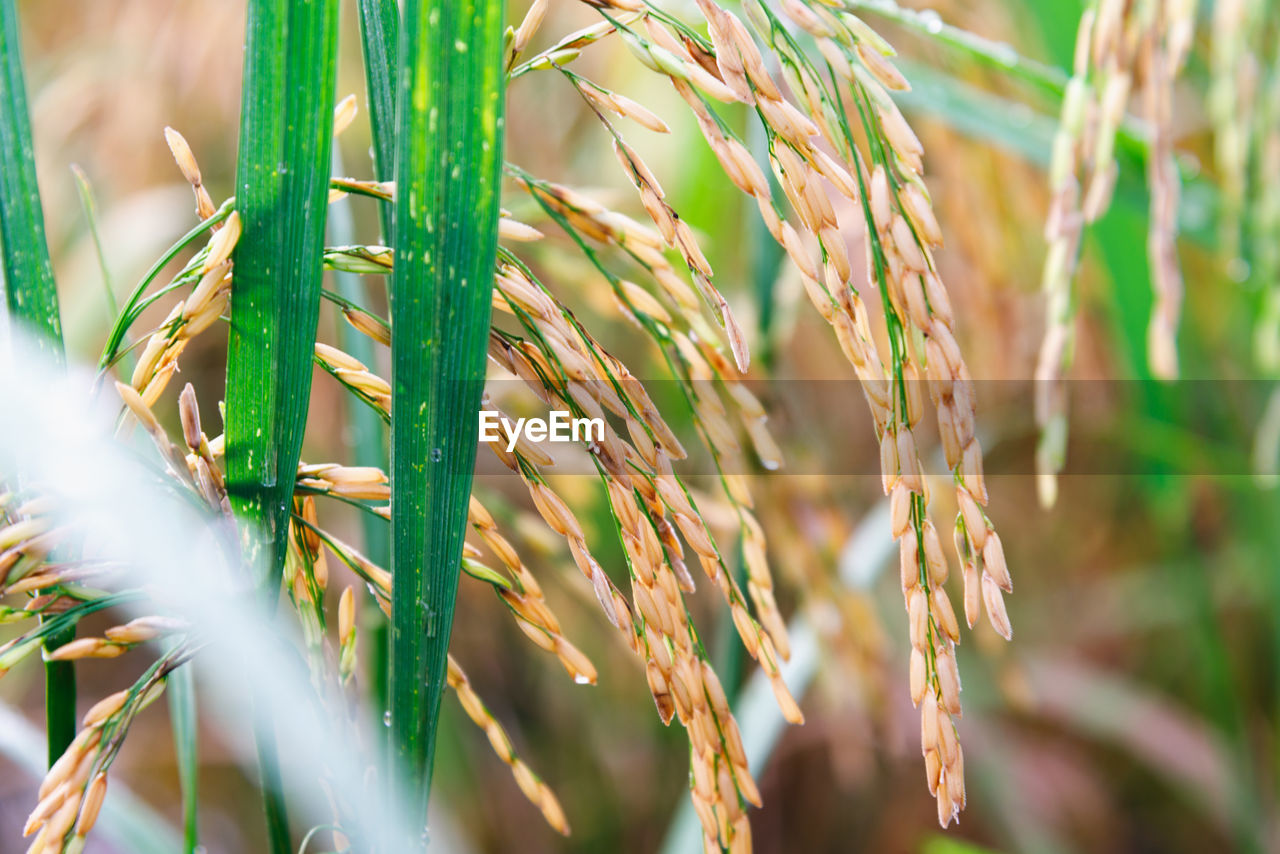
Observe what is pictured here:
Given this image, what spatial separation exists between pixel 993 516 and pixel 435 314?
1019 mm

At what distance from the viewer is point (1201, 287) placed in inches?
38.0

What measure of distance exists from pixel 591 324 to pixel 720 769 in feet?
2.79

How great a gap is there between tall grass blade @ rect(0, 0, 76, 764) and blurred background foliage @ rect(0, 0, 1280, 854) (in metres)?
0.51

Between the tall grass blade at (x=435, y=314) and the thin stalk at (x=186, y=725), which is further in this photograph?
the thin stalk at (x=186, y=725)

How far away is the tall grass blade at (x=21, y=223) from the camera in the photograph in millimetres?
237

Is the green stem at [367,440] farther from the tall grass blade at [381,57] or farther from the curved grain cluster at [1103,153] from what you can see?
the curved grain cluster at [1103,153]

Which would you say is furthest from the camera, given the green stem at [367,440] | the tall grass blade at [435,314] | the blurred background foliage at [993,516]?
the blurred background foliage at [993,516]

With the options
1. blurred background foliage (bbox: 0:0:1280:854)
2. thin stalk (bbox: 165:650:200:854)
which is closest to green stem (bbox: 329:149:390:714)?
thin stalk (bbox: 165:650:200:854)

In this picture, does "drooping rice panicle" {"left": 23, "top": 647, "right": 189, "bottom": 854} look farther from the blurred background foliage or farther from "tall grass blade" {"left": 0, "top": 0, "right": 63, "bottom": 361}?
the blurred background foliage

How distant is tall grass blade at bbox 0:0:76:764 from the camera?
237 mm

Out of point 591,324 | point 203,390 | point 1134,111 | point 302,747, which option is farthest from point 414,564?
point 1134,111

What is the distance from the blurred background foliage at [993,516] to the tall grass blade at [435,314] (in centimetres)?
49

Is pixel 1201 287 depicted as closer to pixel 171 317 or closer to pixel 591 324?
pixel 591 324

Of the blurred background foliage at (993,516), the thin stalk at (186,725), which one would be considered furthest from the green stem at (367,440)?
the blurred background foliage at (993,516)
